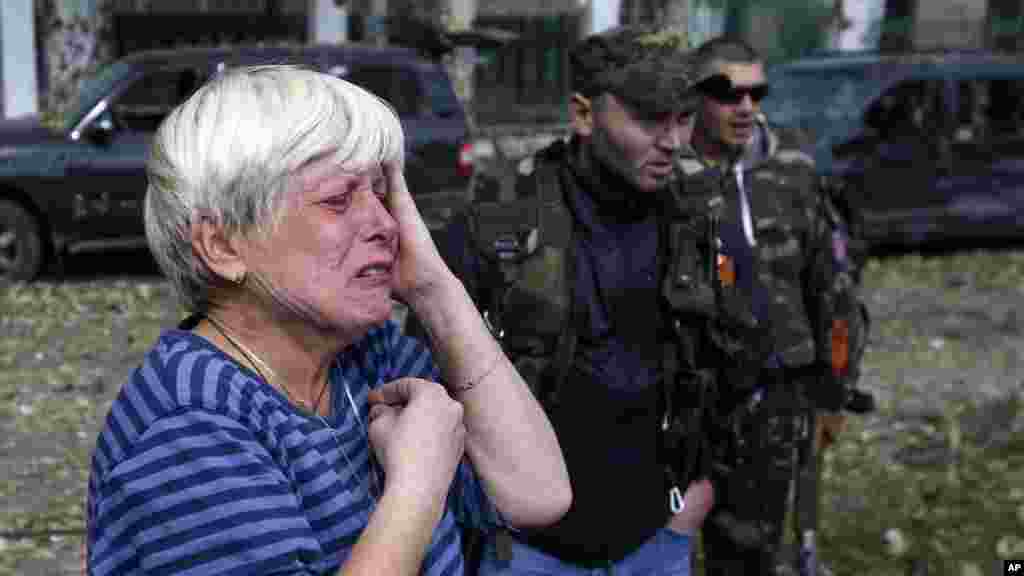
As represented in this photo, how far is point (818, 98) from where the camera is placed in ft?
38.6

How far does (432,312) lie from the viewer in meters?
2.06

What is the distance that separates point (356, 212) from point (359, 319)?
Answer: 0.43 ft

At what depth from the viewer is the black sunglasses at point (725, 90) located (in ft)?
13.9

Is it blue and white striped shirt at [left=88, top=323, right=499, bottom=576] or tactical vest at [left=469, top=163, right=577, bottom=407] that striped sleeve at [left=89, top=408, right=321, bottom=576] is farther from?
tactical vest at [left=469, top=163, right=577, bottom=407]

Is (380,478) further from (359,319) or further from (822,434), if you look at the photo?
(822,434)

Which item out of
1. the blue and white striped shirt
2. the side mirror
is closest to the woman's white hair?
the blue and white striped shirt

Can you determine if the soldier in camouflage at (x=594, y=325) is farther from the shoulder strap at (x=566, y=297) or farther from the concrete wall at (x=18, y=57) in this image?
the concrete wall at (x=18, y=57)

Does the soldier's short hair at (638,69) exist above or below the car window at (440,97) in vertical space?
above

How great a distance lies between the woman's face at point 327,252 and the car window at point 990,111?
36.8 feet

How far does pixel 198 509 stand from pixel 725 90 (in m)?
3.06

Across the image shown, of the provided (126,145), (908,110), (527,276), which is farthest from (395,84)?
(527,276)

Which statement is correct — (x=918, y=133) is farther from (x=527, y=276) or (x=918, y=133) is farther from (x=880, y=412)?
(x=527, y=276)

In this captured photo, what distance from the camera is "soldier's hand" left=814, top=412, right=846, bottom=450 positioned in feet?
14.6

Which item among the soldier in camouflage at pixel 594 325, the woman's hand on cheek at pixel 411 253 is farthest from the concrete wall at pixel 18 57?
the woman's hand on cheek at pixel 411 253
